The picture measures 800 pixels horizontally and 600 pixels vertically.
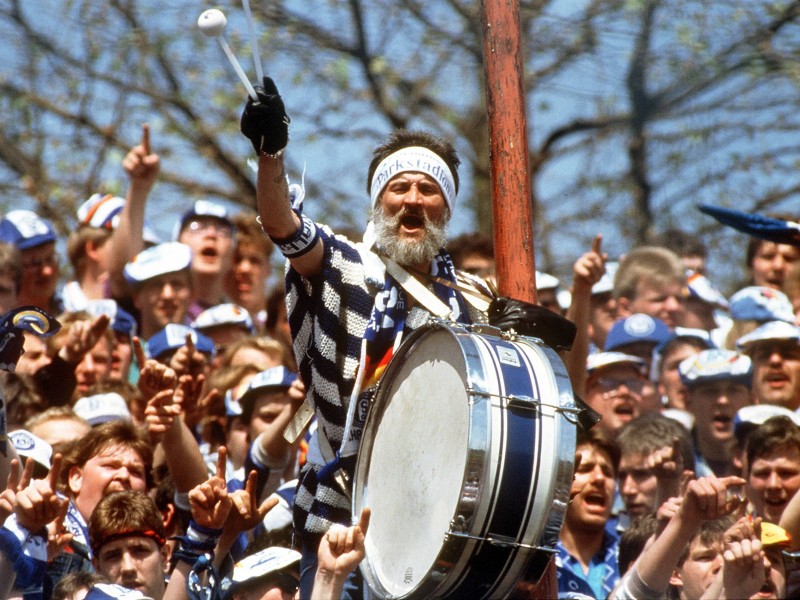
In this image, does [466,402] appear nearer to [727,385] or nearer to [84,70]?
[727,385]

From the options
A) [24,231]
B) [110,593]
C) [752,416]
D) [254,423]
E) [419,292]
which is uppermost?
[24,231]

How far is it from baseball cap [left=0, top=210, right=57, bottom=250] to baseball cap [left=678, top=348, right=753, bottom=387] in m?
2.97

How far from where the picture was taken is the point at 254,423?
6930 mm

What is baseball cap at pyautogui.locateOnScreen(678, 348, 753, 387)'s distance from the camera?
760 cm

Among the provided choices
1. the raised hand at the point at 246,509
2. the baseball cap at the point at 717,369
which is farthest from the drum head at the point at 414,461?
the baseball cap at the point at 717,369

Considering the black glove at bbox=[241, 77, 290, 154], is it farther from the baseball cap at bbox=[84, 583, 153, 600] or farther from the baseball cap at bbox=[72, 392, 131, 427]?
the baseball cap at bbox=[72, 392, 131, 427]

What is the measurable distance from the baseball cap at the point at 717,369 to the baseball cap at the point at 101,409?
250 cm

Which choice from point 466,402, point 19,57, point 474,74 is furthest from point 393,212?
point 19,57

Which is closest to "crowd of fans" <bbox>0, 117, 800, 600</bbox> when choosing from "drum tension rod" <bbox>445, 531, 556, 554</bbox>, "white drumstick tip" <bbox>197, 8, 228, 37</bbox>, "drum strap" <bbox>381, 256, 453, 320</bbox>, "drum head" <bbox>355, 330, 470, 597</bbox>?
"drum head" <bbox>355, 330, 470, 597</bbox>

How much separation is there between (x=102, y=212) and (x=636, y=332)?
271 cm

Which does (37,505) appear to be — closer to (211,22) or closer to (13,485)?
(13,485)

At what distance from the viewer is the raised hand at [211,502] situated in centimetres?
529

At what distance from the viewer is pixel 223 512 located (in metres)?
5.32

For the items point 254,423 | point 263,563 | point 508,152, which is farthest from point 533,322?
point 254,423
